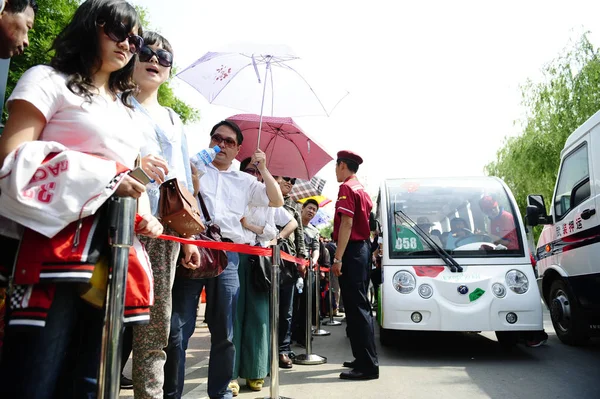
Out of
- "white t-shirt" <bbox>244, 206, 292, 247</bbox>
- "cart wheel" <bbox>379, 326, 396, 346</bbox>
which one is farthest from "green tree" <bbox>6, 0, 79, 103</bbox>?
"cart wheel" <bbox>379, 326, 396, 346</bbox>

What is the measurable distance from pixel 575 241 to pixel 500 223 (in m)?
0.85

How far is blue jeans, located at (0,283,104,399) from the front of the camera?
1505 millimetres

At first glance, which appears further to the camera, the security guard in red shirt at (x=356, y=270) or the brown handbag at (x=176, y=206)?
the security guard in red shirt at (x=356, y=270)

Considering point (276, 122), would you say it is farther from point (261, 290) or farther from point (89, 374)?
point (89, 374)

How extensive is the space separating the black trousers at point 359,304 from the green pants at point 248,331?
1044mm

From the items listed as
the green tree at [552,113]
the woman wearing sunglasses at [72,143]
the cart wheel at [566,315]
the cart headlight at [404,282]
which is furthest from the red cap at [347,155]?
the green tree at [552,113]

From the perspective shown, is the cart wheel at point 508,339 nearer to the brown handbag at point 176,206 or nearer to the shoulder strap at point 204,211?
the shoulder strap at point 204,211

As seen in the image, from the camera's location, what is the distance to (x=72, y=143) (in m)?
1.69

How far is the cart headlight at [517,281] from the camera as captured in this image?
Answer: 18.7 ft

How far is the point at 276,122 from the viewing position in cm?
564

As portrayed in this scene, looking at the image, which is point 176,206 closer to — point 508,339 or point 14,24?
point 14,24

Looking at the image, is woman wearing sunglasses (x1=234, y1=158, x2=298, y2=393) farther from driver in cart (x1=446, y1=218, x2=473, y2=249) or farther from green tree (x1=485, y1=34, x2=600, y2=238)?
green tree (x1=485, y1=34, x2=600, y2=238)

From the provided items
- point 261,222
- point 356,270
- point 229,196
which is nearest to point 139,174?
point 229,196

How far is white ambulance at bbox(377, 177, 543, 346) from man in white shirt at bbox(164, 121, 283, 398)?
8.54 feet
